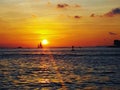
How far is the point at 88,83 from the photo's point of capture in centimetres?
3616

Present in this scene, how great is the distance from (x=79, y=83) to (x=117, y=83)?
4.20 meters

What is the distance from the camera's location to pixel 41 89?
31797mm

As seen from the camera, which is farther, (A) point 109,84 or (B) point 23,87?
(A) point 109,84

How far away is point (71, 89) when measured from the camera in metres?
32.2

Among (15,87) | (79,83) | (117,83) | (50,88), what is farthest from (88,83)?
(15,87)

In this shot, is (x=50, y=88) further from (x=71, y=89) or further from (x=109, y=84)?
(x=109, y=84)

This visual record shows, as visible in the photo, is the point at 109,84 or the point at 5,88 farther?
the point at 109,84

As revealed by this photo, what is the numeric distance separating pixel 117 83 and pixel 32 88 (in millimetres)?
9852

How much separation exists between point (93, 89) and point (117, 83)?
5.25 m

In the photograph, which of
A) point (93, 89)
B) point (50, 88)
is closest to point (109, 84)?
point (93, 89)

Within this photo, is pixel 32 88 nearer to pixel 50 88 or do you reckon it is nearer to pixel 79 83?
pixel 50 88

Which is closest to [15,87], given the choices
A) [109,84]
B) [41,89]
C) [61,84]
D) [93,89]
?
[41,89]

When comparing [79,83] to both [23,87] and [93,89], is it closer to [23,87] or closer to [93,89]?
[93,89]

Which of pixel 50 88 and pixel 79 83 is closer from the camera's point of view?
pixel 50 88
